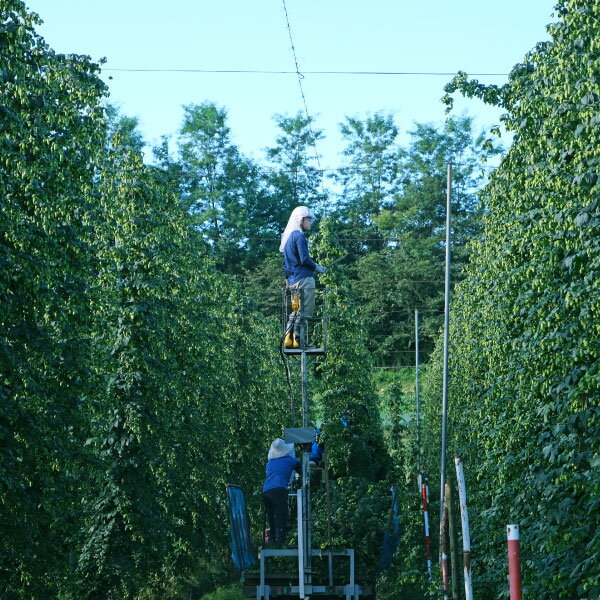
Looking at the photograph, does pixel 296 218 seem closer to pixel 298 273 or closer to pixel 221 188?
pixel 298 273

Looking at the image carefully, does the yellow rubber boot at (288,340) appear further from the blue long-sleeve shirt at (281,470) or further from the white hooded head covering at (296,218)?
the blue long-sleeve shirt at (281,470)

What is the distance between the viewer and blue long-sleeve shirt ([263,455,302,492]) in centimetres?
1688

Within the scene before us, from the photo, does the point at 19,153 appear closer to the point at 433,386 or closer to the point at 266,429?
the point at 266,429

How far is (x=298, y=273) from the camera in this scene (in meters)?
17.3

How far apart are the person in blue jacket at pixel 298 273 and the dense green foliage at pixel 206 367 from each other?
281cm

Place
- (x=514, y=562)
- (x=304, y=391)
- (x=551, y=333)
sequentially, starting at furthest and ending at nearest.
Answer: (x=304, y=391)
(x=551, y=333)
(x=514, y=562)

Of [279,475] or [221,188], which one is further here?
[221,188]

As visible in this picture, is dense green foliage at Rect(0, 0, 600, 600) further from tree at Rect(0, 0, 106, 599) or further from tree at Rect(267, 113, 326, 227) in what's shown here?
tree at Rect(267, 113, 326, 227)

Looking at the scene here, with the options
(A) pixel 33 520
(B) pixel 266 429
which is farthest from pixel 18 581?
(B) pixel 266 429

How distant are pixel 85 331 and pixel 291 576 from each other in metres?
4.70

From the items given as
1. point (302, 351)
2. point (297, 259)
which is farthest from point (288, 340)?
point (297, 259)

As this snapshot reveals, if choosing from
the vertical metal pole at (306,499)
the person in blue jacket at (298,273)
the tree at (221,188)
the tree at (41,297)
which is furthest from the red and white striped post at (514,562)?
the tree at (221,188)

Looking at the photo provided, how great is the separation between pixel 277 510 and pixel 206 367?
7487 millimetres

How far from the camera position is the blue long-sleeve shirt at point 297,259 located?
55.9ft
